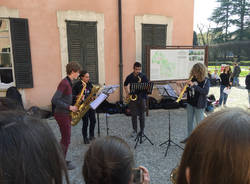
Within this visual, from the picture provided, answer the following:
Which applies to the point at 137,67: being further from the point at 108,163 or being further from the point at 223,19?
the point at 223,19

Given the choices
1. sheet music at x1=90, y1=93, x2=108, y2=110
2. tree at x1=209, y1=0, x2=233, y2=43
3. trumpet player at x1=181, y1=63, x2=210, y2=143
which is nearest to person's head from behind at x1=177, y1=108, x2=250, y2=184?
sheet music at x1=90, y1=93, x2=108, y2=110

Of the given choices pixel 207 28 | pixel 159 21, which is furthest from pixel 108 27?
pixel 207 28

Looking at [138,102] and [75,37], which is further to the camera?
[75,37]

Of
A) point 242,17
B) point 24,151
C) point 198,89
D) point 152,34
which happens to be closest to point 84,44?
point 152,34

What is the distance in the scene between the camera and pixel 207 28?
40.2m

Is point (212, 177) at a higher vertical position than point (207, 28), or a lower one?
lower

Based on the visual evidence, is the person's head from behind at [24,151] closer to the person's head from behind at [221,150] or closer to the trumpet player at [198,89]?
the person's head from behind at [221,150]

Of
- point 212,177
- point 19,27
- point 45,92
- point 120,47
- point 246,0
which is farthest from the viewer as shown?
point 246,0

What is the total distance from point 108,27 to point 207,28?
128 feet

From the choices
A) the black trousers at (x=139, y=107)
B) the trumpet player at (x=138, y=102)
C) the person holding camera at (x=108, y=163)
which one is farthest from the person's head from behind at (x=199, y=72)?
the person holding camera at (x=108, y=163)

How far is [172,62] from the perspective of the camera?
263 inches

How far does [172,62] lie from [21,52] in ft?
15.6

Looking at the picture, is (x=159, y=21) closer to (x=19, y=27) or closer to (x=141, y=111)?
(x=141, y=111)

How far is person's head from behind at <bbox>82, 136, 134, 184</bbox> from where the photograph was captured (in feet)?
3.63
